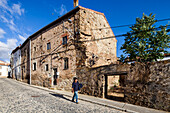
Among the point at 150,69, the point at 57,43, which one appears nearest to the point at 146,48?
the point at 150,69

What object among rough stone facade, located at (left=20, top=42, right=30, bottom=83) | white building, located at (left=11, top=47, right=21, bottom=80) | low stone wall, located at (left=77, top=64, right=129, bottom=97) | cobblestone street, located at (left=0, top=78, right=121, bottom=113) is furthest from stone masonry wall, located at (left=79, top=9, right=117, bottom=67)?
white building, located at (left=11, top=47, right=21, bottom=80)

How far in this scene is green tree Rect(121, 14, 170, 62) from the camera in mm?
11680

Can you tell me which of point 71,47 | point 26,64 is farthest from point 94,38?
point 26,64

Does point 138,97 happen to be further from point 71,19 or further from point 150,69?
point 71,19

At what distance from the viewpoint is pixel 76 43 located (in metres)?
12.6

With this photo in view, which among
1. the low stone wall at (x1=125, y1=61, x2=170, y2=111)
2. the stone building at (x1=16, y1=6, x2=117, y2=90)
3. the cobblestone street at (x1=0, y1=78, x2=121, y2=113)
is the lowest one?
the cobblestone street at (x1=0, y1=78, x2=121, y2=113)

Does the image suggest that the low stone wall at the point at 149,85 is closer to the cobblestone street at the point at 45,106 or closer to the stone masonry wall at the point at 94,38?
the cobblestone street at the point at 45,106

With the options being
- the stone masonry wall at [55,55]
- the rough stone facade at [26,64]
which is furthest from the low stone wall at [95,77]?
the rough stone facade at [26,64]

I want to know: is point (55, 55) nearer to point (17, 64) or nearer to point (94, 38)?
point (94, 38)

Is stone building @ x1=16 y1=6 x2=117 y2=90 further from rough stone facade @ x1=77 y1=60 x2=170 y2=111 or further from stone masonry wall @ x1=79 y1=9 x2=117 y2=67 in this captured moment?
rough stone facade @ x1=77 y1=60 x2=170 y2=111

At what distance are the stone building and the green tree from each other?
2.63 metres

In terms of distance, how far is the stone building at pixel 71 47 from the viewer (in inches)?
490

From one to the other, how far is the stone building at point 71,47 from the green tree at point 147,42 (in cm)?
263

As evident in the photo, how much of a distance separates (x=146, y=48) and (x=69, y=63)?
345 inches
